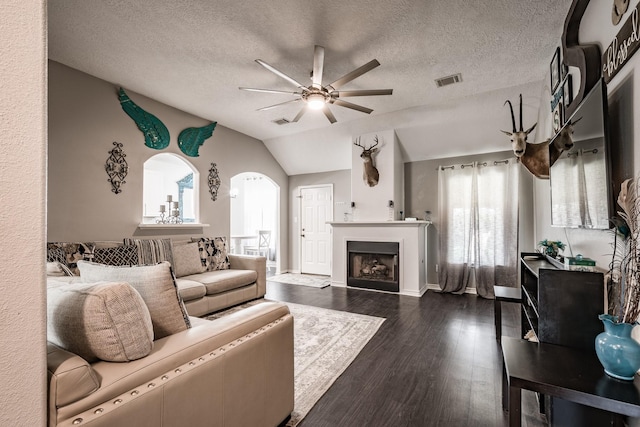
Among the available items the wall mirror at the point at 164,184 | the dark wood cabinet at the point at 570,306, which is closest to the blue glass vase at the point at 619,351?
the dark wood cabinet at the point at 570,306

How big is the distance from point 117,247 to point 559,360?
400cm

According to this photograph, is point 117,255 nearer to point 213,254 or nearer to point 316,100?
point 213,254

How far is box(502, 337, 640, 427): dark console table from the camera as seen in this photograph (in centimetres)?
102

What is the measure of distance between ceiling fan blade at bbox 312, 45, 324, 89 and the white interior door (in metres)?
3.65

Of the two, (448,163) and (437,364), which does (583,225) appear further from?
(448,163)

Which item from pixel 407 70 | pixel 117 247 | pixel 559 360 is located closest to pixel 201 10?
pixel 407 70

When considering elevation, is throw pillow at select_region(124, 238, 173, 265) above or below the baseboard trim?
above

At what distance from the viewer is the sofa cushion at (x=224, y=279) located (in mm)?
3438

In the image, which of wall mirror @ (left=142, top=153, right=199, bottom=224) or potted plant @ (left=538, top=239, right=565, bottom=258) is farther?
wall mirror @ (left=142, top=153, right=199, bottom=224)

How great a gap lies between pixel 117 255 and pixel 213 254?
1228mm

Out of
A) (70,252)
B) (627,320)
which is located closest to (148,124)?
(70,252)

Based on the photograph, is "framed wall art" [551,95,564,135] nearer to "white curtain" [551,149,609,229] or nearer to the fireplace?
"white curtain" [551,149,609,229]

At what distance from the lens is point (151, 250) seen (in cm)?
354

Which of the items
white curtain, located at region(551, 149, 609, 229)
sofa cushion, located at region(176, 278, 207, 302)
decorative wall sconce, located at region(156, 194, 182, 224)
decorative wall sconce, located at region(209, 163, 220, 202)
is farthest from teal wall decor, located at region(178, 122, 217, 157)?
white curtain, located at region(551, 149, 609, 229)
